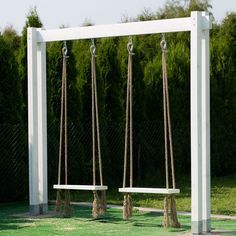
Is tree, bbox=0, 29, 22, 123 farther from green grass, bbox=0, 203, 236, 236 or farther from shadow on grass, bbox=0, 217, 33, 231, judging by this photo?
shadow on grass, bbox=0, 217, 33, 231

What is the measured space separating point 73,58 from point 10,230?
5.61m

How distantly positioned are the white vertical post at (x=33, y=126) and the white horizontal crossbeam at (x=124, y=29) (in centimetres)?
14

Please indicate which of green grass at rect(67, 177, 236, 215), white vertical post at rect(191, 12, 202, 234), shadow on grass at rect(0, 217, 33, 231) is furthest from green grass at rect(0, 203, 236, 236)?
green grass at rect(67, 177, 236, 215)

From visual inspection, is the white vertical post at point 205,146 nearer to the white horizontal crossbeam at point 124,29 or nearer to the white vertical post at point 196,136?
the white vertical post at point 196,136

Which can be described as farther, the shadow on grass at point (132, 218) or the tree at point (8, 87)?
the tree at point (8, 87)

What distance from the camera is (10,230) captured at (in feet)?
29.0

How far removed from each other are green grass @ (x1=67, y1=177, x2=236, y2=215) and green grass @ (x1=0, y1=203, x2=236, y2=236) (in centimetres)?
110

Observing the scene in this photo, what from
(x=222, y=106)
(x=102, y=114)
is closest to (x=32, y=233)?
(x=102, y=114)

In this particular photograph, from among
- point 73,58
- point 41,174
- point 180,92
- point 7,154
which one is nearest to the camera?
point 41,174

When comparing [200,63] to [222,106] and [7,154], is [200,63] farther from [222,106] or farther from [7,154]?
[222,106]

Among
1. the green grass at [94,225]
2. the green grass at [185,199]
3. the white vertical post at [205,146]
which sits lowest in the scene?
the green grass at [94,225]

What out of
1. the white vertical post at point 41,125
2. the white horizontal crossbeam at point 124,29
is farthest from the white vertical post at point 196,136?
the white vertical post at point 41,125

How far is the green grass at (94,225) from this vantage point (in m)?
8.55

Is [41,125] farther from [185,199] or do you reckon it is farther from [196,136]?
[185,199]
